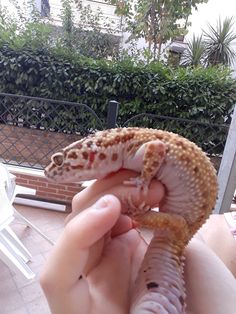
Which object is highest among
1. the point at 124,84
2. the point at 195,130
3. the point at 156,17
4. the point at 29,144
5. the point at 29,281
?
the point at 156,17

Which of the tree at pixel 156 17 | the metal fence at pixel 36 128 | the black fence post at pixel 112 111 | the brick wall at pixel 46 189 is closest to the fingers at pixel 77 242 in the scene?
the black fence post at pixel 112 111

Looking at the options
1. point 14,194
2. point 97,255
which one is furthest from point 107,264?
point 14,194

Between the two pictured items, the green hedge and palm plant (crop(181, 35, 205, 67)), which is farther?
palm plant (crop(181, 35, 205, 67))

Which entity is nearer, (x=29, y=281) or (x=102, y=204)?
(x=102, y=204)

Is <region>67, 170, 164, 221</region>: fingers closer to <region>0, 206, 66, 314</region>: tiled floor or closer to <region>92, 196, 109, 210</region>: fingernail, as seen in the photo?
<region>92, 196, 109, 210</region>: fingernail

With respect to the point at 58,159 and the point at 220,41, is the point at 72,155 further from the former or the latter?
the point at 220,41

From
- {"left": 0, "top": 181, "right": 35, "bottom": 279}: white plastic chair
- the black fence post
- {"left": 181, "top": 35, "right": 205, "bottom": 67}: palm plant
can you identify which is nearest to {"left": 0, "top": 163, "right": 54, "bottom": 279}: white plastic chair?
{"left": 0, "top": 181, "right": 35, "bottom": 279}: white plastic chair

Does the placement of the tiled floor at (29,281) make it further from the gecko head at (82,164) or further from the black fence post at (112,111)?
the gecko head at (82,164)
